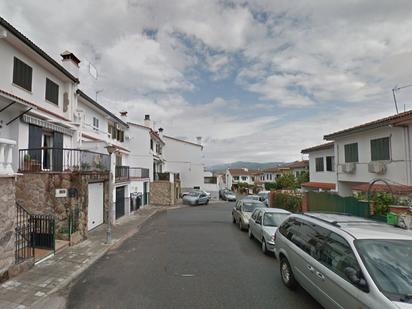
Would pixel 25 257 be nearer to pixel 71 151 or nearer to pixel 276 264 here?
pixel 71 151

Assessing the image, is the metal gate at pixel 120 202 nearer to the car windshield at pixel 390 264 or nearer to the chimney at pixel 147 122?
the car windshield at pixel 390 264

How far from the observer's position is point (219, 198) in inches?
1750

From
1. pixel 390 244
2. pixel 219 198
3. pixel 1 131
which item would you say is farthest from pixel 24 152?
pixel 219 198

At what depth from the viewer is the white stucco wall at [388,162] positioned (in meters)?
13.8

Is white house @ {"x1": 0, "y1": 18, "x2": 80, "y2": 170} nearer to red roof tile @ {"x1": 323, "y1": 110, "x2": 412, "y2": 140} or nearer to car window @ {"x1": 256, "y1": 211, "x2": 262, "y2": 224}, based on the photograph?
car window @ {"x1": 256, "y1": 211, "x2": 262, "y2": 224}

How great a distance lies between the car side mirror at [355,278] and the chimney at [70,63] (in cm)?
1539

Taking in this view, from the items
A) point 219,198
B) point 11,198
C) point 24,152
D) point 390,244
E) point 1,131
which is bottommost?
point 219,198

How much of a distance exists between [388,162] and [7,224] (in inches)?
678

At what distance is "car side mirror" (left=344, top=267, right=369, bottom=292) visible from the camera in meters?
3.53

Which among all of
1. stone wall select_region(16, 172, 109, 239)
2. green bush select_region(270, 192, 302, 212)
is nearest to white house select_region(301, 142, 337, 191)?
green bush select_region(270, 192, 302, 212)

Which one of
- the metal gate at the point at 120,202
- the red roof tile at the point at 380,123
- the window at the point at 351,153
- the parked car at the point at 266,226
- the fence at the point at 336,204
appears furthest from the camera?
the window at the point at 351,153

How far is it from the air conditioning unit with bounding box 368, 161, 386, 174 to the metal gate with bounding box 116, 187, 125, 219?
1608cm

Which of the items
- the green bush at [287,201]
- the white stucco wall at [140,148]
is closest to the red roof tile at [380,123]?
the green bush at [287,201]

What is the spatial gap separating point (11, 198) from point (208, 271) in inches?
210
